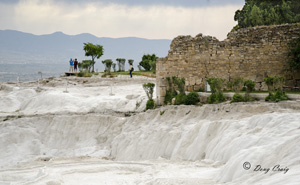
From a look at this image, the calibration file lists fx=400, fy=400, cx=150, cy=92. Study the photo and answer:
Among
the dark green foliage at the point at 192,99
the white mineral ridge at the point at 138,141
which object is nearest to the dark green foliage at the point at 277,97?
the white mineral ridge at the point at 138,141

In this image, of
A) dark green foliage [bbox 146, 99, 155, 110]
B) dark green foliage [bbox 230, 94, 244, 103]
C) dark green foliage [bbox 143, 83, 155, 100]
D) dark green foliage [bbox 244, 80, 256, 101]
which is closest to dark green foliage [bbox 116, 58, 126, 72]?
dark green foliage [bbox 143, 83, 155, 100]

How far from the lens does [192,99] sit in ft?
55.4

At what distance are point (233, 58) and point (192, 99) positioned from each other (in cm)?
304

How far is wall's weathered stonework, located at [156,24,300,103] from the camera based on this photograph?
18.0 metres

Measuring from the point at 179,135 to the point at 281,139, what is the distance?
220 inches

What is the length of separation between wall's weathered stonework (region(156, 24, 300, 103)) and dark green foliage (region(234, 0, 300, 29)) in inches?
497

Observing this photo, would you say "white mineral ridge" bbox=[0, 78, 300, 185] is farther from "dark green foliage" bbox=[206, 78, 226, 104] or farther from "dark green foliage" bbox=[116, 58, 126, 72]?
"dark green foliage" bbox=[116, 58, 126, 72]

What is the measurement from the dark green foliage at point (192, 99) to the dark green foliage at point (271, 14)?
50.5 ft

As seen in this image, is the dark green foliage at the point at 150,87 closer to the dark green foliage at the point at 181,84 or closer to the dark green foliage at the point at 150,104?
the dark green foliage at the point at 150,104

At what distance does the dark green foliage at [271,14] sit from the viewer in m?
31.2

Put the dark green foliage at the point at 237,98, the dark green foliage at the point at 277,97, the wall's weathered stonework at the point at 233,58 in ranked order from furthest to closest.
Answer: the wall's weathered stonework at the point at 233,58
the dark green foliage at the point at 237,98
the dark green foliage at the point at 277,97

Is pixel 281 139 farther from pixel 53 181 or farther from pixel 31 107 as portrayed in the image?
pixel 31 107

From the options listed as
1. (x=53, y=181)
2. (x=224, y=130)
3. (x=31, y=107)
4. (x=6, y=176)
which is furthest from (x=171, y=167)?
(x=31, y=107)

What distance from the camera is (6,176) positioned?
11.5 m
